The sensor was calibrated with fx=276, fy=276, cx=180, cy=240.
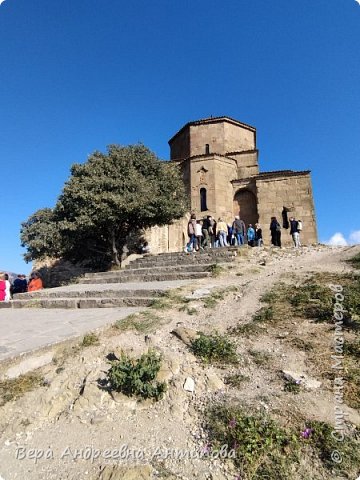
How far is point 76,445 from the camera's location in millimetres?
2162

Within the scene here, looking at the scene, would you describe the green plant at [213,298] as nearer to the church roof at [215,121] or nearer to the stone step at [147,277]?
the stone step at [147,277]

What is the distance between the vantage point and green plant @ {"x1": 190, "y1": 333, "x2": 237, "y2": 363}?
3.18 metres

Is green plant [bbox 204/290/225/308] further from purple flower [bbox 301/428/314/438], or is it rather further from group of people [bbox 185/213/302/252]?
group of people [bbox 185/213/302/252]

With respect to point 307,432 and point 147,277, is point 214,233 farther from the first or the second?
point 307,432

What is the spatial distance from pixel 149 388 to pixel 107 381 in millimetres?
522

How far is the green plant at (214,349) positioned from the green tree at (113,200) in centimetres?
1072

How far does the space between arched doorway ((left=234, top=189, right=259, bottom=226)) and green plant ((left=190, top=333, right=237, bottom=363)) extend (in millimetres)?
20172

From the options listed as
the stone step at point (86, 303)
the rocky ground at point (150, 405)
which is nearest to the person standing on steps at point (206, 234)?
the stone step at point (86, 303)

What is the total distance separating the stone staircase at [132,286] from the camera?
635cm

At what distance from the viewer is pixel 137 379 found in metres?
2.63

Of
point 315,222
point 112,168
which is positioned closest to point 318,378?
point 112,168

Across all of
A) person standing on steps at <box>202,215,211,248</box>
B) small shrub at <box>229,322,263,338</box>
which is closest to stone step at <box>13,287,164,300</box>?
small shrub at <box>229,322,263,338</box>

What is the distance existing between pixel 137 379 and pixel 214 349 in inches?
41.8

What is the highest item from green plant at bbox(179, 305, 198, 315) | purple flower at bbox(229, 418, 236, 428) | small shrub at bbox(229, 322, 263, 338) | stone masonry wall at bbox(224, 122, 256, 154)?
stone masonry wall at bbox(224, 122, 256, 154)
